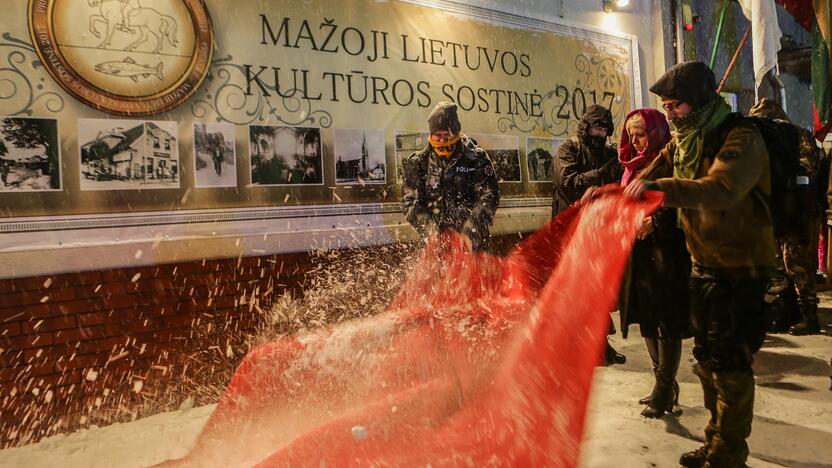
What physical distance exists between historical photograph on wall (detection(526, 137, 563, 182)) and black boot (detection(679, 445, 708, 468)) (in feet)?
13.7

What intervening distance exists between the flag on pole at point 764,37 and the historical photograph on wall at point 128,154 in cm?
634

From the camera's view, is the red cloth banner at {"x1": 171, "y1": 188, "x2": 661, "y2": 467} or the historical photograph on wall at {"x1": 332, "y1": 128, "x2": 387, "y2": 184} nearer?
the red cloth banner at {"x1": 171, "y1": 188, "x2": 661, "y2": 467}

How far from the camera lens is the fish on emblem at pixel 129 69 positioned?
4.49m

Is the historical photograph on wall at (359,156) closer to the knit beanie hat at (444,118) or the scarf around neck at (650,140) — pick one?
the knit beanie hat at (444,118)

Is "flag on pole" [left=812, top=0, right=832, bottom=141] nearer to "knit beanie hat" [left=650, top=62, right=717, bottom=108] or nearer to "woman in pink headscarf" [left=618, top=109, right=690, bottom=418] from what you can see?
"woman in pink headscarf" [left=618, top=109, right=690, bottom=418]

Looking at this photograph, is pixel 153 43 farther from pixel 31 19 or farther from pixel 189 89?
pixel 31 19

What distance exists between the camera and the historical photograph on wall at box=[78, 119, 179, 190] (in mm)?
4449

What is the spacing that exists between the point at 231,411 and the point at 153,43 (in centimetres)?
317

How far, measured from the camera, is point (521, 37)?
6.78 meters

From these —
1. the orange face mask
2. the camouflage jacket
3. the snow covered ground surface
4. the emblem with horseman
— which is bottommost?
the snow covered ground surface

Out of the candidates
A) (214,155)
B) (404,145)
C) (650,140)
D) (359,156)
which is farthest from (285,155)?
(650,140)

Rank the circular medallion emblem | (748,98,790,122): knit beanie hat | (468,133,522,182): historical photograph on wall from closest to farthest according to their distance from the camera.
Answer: the circular medallion emblem < (748,98,790,122): knit beanie hat < (468,133,522,182): historical photograph on wall

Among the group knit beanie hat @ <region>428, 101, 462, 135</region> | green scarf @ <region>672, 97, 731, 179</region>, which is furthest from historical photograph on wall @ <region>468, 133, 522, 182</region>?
green scarf @ <region>672, 97, 731, 179</region>

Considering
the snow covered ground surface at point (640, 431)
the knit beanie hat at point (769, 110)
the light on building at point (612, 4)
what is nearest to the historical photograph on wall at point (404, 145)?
the snow covered ground surface at point (640, 431)
